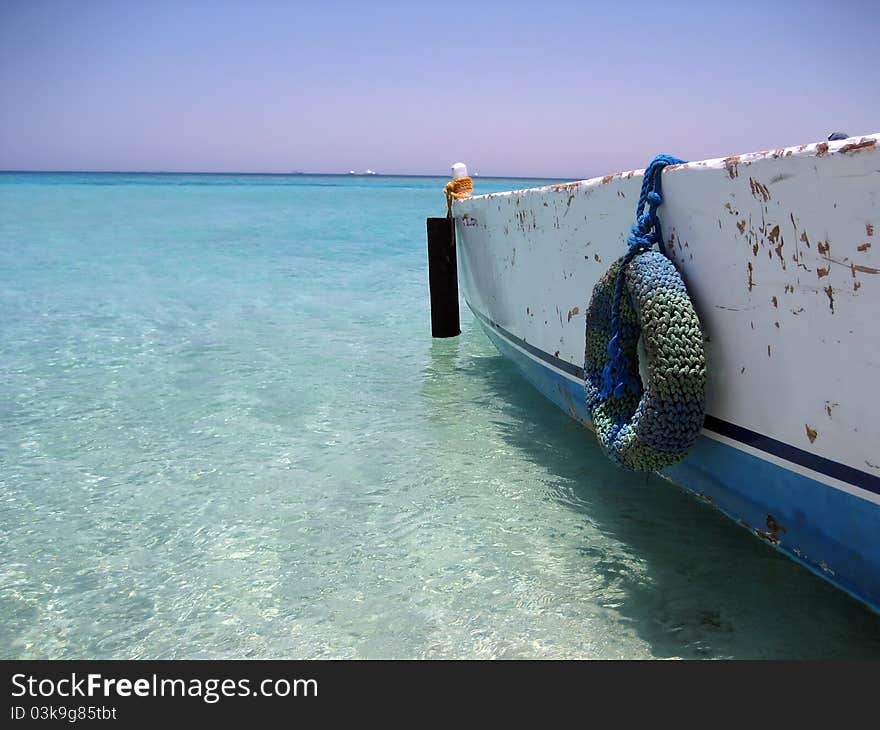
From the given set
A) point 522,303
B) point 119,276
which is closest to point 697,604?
point 522,303

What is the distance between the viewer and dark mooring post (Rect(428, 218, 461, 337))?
233 inches

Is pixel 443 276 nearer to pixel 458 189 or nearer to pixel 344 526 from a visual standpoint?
pixel 458 189

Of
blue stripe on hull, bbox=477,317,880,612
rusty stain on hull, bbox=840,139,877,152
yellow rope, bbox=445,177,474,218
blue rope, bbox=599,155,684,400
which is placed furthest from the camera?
yellow rope, bbox=445,177,474,218

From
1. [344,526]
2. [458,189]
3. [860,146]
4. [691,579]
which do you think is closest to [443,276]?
[458,189]

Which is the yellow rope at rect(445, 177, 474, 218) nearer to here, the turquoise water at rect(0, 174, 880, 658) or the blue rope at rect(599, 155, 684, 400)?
the turquoise water at rect(0, 174, 880, 658)

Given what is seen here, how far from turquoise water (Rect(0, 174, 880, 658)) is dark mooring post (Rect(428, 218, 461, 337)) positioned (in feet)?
1.39

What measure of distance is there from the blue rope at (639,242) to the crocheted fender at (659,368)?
0.02m

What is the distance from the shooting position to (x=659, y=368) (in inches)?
87.0

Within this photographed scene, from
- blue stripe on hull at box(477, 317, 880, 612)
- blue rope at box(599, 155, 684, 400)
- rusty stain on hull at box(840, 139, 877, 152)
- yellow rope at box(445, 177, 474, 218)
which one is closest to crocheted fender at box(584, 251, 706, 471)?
blue rope at box(599, 155, 684, 400)

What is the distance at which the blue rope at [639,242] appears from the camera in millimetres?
2391

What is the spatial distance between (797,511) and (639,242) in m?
0.90

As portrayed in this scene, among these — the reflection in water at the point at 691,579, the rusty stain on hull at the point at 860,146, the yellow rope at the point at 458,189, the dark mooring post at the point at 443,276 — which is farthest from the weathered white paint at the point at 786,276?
the dark mooring post at the point at 443,276

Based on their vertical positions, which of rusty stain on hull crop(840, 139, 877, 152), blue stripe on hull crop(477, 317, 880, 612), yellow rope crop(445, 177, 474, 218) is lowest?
blue stripe on hull crop(477, 317, 880, 612)

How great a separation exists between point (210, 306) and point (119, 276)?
313 centimetres
